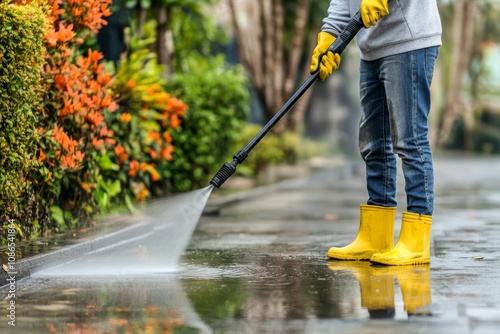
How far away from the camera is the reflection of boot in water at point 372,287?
5.89 metres

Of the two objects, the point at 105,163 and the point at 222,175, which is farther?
the point at 105,163

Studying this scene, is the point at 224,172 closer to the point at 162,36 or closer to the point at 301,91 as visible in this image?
the point at 301,91

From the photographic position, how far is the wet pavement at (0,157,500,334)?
5.50 metres

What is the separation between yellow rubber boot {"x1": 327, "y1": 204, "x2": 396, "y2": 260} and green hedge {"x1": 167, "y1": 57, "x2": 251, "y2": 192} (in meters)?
6.27

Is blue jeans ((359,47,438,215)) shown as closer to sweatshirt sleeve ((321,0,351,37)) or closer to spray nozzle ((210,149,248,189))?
sweatshirt sleeve ((321,0,351,37))

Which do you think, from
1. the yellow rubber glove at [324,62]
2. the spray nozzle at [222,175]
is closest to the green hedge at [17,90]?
the spray nozzle at [222,175]

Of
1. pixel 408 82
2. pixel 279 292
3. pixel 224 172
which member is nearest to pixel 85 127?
pixel 224 172

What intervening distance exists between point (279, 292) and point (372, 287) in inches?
22.5

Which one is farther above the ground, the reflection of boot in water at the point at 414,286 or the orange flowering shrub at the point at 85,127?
the orange flowering shrub at the point at 85,127

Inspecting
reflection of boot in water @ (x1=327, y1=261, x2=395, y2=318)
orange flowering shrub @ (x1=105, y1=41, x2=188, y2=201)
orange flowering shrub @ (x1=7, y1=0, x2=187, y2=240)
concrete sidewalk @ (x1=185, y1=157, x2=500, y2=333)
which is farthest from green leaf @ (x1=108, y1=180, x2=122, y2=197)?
reflection of boot in water @ (x1=327, y1=261, x2=395, y2=318)

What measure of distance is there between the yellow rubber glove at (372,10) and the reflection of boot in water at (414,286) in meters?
1.57

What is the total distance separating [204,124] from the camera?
48.4 ft

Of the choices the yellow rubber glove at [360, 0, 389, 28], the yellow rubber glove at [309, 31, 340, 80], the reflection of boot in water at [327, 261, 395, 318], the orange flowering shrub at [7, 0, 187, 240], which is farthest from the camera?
the orange flowering shrub at [7, 0, 187, 240]

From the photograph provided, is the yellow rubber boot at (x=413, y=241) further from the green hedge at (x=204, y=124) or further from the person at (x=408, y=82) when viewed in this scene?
the green hedge at (x=204, y=124)
